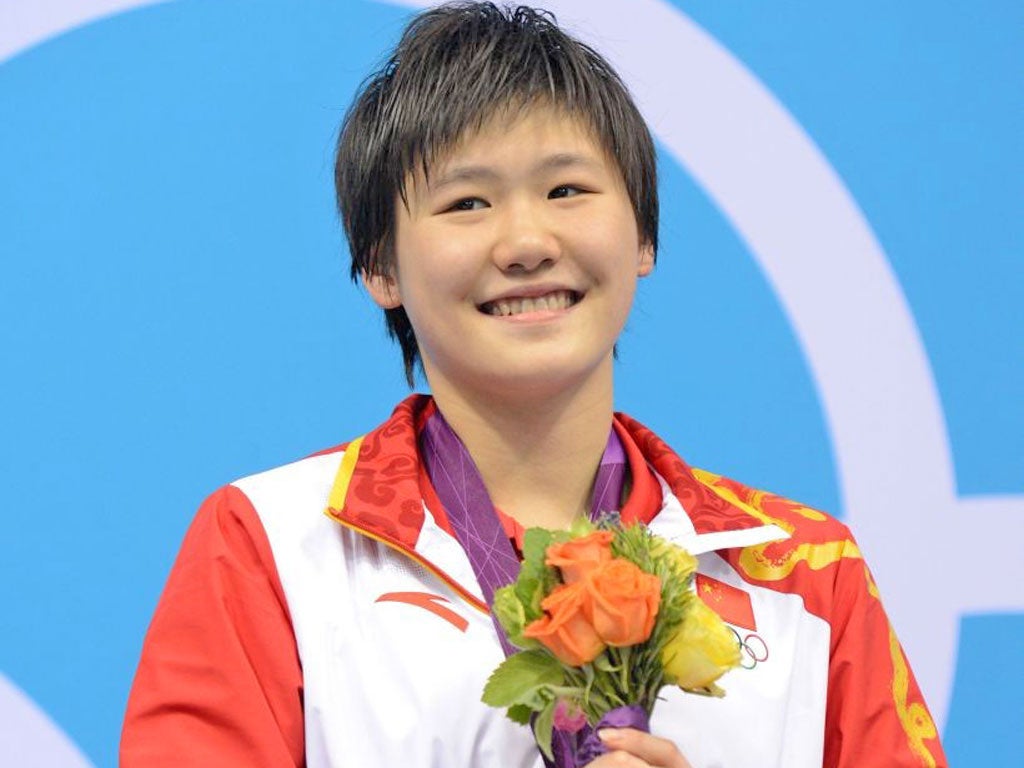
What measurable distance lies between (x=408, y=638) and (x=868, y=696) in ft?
1.52

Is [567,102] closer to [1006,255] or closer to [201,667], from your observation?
[201,667]

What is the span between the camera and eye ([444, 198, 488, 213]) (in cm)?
169

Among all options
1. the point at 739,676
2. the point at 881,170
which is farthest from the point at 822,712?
the point at 881,170

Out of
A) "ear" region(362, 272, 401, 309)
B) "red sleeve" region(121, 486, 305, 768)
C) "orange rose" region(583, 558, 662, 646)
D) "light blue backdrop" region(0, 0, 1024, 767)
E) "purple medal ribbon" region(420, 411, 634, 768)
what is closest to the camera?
"orange rose" region(583, 558, 662, 646)

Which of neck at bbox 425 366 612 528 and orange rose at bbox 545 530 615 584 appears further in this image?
neck at bbox 425 366 612 528

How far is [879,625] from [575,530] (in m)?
0.49

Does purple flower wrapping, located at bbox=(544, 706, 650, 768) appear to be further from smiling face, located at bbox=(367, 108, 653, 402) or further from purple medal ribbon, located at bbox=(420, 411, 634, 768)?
smiling face, located at bbox=(367, 108, 653, 402)

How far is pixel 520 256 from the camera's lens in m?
1.64

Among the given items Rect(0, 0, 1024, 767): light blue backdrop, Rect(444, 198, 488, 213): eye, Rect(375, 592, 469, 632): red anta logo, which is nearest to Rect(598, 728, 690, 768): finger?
Result: Rect(375, 592, 469, 632): red anta logo

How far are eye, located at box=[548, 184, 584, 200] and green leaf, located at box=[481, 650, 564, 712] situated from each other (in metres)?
0.49

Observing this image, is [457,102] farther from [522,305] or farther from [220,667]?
[220,667]

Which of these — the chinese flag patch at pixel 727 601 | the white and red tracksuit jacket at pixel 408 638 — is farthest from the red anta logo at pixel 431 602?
the chinese flag patch at pixel 727 601

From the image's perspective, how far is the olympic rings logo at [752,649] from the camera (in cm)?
170

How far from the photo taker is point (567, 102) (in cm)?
172
